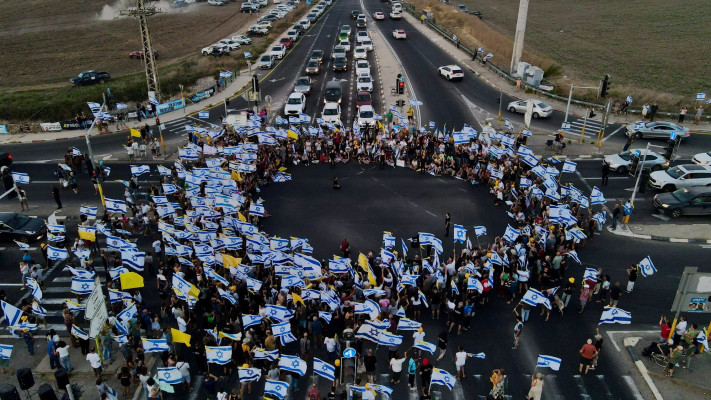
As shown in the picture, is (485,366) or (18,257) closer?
(485,366)

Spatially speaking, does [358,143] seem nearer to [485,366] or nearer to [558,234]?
[558,234]

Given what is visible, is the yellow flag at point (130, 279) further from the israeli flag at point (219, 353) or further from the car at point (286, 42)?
the car at point (286, 42)

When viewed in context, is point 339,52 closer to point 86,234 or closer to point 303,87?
point 303,87

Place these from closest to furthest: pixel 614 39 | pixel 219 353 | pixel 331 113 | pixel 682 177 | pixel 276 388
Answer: pixel 276 388 < pixel 219 353 < pixel 682 177 < pixel 331 113 < pixel 614 39

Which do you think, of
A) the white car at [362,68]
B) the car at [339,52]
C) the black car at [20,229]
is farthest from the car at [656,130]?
the black car at [20,229]

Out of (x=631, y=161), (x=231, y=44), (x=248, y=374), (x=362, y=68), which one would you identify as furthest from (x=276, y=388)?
(x=231, y=44)

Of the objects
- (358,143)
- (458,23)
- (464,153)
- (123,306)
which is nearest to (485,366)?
(123,306)
